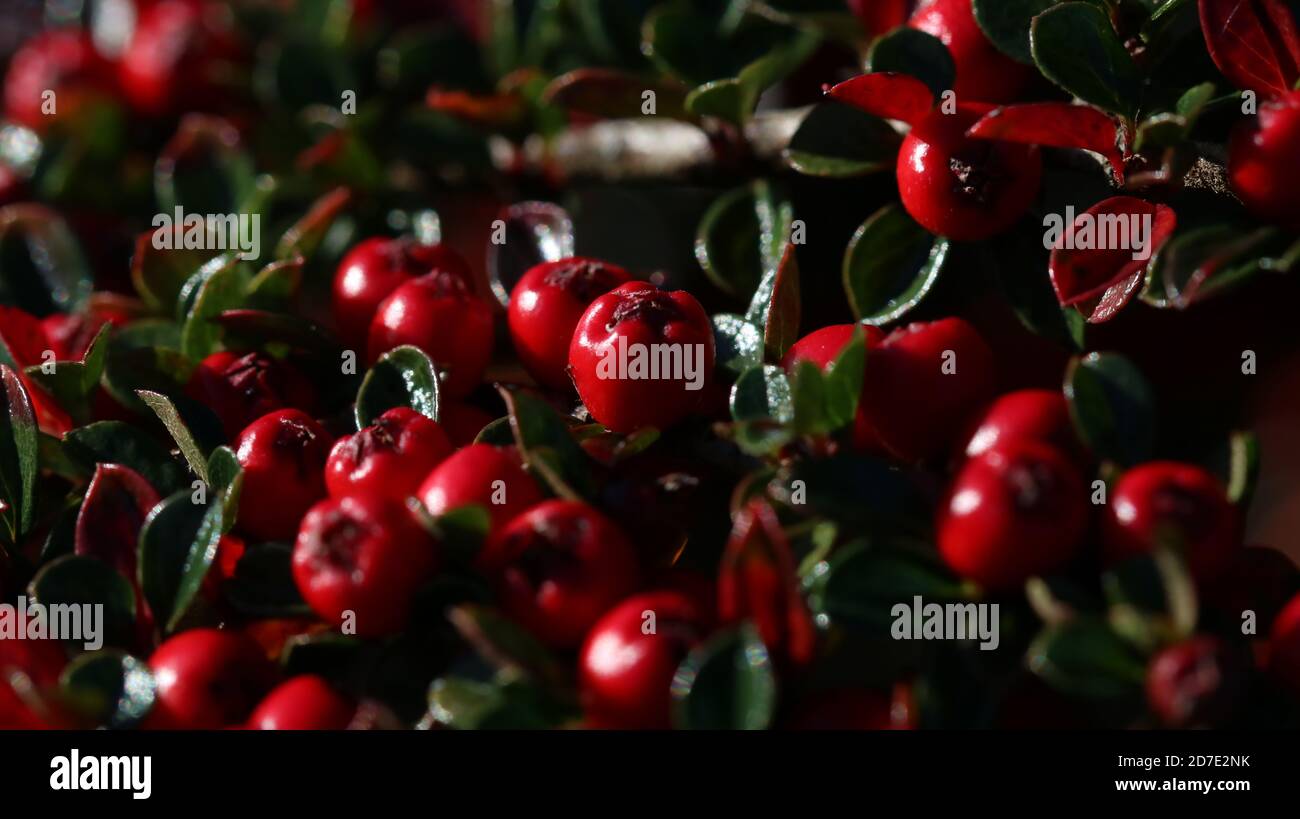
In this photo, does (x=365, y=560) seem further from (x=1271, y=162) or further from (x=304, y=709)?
(x=1271, y=162)

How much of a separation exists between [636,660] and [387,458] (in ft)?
→ 0.85

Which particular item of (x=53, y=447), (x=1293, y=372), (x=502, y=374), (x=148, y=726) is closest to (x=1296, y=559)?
(x=1293, y=372)

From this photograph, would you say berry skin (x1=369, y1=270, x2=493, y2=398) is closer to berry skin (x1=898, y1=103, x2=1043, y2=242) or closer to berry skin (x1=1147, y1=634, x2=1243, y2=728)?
berry skin (x1=898, y1=103, x2=1043, y2=242)

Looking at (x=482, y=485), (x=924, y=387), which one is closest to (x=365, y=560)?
(x=482, y=485)

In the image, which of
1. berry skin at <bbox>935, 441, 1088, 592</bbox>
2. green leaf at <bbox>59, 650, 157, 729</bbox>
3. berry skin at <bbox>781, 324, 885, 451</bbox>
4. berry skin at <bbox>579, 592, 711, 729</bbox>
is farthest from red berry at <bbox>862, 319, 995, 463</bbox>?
green leaf at <bbox>59, 650, 157, 729</bbox>

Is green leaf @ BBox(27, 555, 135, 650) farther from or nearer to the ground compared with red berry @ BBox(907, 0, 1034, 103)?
nearer to the ground

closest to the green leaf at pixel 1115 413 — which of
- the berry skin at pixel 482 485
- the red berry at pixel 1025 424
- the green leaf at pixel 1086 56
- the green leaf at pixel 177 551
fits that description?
the red berry at pixel 1025 424

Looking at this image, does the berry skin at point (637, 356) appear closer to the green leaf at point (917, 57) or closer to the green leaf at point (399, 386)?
the green leaf at point (399, 386)

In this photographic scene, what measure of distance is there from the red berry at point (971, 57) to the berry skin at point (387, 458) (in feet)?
1.77

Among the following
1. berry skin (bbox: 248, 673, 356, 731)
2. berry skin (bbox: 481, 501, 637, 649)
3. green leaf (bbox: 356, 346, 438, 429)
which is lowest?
berry skin (bbox: 248, 673, 356, 731)

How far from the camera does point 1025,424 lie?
0.82 metres

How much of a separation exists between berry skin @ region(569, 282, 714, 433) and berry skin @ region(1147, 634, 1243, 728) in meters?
0.40

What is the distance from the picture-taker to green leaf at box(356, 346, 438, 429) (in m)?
1.01
